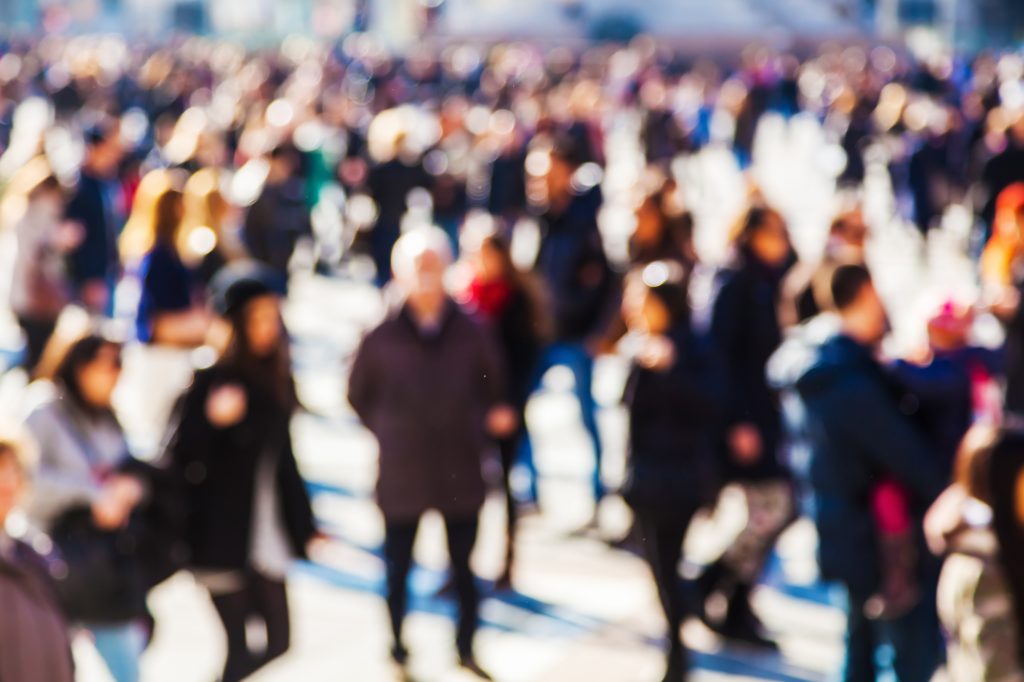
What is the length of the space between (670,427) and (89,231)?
494 cm

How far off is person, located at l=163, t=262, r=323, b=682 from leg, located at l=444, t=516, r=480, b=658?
33.2 inches

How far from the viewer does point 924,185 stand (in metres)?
17.1

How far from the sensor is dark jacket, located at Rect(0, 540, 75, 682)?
3467mm

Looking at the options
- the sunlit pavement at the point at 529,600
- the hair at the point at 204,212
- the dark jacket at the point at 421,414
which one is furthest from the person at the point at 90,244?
the dark jacket at the point at 421,414

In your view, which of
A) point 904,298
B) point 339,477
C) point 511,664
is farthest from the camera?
point 904,298

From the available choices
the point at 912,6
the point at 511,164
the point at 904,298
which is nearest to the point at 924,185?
the point at 904,298

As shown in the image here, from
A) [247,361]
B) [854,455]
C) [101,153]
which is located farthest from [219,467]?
[101,153]

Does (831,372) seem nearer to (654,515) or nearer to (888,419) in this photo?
(888,419)

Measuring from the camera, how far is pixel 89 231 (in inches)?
393

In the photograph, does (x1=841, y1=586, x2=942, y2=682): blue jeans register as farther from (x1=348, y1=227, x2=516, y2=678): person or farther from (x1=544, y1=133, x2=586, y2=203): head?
(x1=544, y1=133, x2=586, y2=203): head

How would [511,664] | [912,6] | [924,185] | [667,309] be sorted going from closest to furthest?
[667,309], [511,664], [924,185], [912,6]

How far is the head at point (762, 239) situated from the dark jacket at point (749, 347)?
2.1 inches

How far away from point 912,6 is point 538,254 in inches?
2816

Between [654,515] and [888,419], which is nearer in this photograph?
[888,419]
